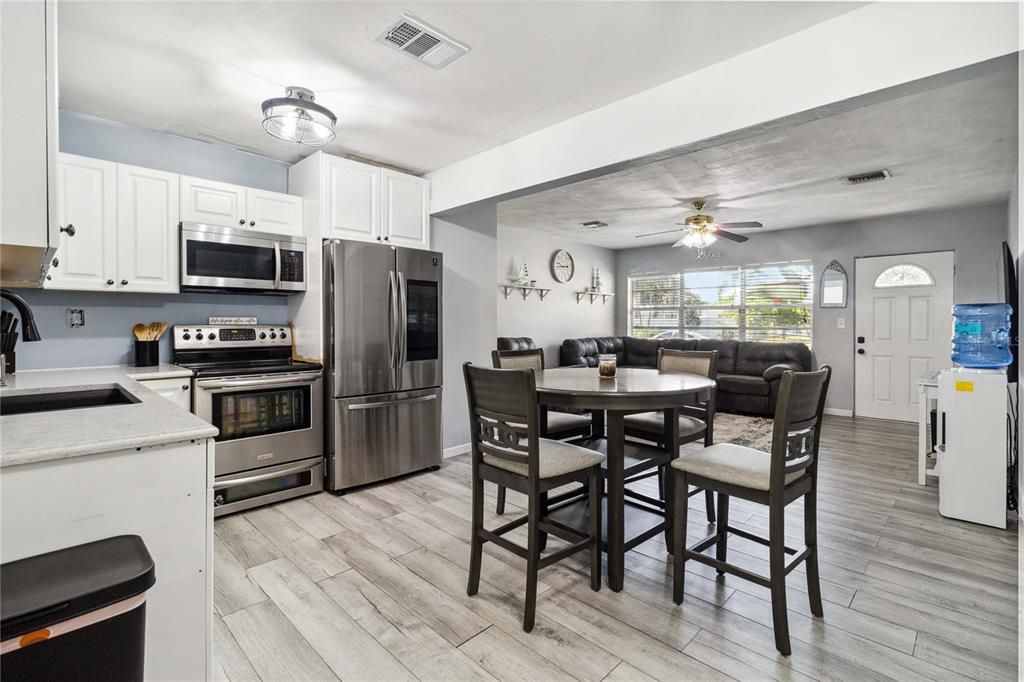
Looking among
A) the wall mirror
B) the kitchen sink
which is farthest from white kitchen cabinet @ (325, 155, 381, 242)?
the wall mirror

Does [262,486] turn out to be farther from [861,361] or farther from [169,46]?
[861,361]

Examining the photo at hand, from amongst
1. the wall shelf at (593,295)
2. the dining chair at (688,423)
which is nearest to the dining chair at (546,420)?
the dining chair at (688,423)

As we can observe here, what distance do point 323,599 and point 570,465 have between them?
125 centimetres

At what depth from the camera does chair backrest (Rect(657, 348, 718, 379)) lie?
10.3 ft

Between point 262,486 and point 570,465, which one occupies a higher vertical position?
point 570,465

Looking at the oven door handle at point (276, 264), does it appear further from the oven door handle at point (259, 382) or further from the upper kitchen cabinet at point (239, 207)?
the oven door handle at point (259, 382)

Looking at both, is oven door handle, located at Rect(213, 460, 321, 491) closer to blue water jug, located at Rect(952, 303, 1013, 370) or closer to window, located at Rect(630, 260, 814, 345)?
blue water jug, located at Rect(952, 303, 1013, 370)

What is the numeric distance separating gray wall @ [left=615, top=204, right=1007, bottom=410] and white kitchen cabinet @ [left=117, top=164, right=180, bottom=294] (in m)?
6.98

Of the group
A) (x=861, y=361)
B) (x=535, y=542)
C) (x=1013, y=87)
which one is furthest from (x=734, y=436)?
(x=535, y=542)

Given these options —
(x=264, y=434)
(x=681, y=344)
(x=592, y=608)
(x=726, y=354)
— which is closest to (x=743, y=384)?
(x=726, y=354)

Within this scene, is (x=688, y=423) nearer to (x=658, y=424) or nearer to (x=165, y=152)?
(x=658, y=424)

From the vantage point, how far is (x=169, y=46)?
7.78 ft

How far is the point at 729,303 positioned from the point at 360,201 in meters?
6.03

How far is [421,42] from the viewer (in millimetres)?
2344
